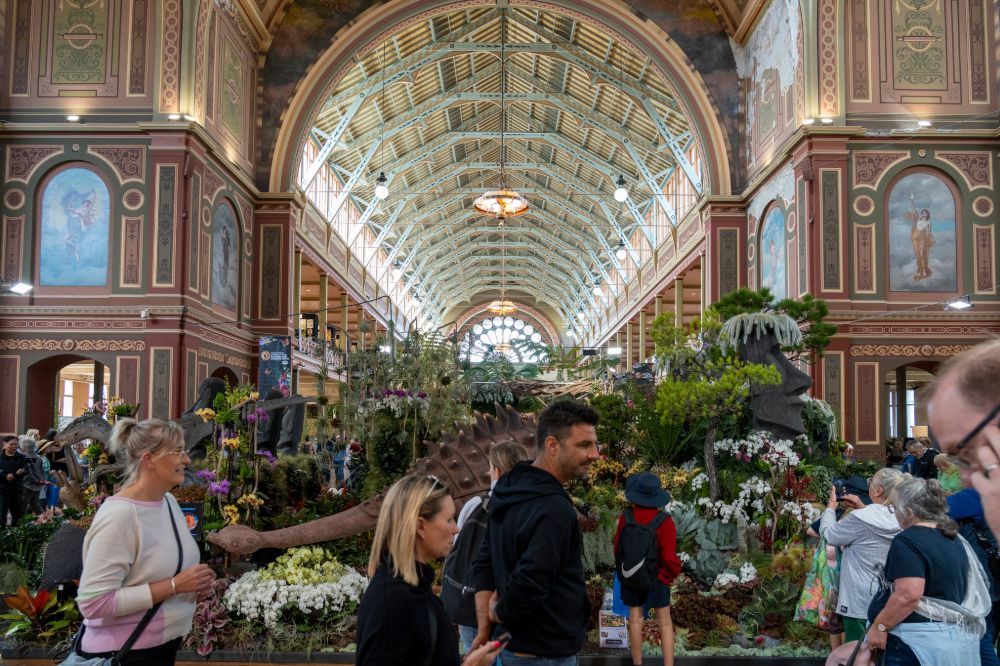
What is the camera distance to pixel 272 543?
6.50m

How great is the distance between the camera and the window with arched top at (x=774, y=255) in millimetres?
17188

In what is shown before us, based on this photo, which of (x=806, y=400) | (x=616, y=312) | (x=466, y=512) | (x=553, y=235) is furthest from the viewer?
(x=553, y=235)

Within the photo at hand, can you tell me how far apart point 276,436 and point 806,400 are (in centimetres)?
615

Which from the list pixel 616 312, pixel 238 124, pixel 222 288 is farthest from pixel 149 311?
pixel 616 312

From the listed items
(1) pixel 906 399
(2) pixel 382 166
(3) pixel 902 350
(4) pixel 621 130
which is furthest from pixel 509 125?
(3) pixel 902 350

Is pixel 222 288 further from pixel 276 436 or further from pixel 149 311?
pixel 276 436

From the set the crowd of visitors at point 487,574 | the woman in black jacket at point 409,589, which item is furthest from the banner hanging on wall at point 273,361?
the woman in black jacket at point 409,589

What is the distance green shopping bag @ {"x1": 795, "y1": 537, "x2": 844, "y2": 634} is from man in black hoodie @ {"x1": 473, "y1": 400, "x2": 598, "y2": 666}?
231cm

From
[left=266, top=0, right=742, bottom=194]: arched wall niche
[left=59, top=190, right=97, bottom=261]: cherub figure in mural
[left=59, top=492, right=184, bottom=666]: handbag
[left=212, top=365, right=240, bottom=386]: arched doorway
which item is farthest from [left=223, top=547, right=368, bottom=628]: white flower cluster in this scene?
[left=266, top=0, right=742, bottom=194]: arched wall niche

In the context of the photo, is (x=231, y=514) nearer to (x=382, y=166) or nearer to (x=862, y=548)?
(x=862, y=548)

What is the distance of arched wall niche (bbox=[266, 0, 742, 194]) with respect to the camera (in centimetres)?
1977

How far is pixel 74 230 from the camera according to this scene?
618 inches

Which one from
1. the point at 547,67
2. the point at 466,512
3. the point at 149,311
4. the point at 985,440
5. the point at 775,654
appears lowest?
the point at 775,654

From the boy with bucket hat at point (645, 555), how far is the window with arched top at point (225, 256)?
13.5 metres
